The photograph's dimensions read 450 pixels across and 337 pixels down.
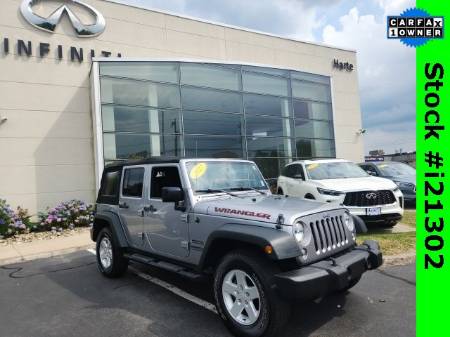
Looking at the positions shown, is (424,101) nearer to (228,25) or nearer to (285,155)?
(285,155)

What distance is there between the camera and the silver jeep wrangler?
11.3 ft

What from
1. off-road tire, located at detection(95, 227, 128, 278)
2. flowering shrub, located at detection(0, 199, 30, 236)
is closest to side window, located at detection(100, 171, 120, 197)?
off-road tire, located at detection(95, 227, 128, 278)

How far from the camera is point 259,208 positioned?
3.95 m

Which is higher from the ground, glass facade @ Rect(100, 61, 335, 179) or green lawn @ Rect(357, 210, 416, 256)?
glass facade @ Rect(100, 61, 335, 179)

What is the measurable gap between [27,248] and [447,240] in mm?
8973

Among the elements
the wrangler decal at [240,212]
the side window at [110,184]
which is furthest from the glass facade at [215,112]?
the wrangler decal at [240,212]

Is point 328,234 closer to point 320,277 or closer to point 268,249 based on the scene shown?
point 320,277

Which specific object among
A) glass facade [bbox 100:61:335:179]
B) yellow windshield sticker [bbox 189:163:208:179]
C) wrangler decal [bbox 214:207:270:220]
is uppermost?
glass facade [bbox 100:61:335:179]

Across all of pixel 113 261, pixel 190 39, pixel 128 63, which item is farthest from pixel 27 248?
pixel 190 39

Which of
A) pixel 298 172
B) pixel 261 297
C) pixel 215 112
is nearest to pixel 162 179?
pixel 261 297

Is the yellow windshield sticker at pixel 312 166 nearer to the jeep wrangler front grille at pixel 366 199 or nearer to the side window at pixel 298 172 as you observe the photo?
the side window at pixel 298 172

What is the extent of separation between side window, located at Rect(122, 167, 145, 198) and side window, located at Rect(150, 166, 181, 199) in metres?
0.34

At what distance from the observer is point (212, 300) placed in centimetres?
477

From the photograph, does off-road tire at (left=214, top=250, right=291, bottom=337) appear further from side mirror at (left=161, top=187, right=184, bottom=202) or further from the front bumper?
side mirror at (left=161, top=187, right=184, bottom=202)
